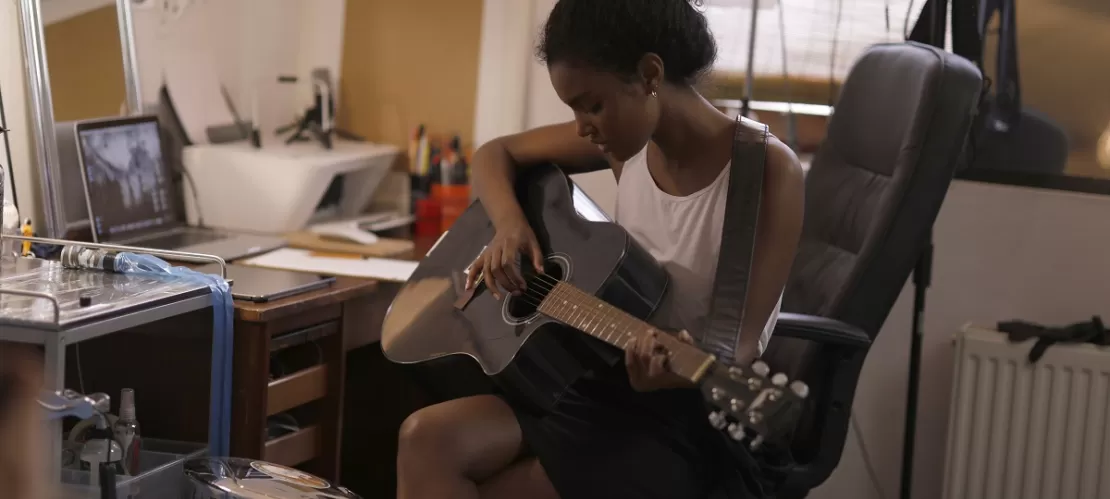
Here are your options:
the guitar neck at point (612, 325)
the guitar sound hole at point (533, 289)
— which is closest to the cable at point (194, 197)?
the guitar sound hole at point (533, 289)

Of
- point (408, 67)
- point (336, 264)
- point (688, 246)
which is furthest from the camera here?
point (408, 67)

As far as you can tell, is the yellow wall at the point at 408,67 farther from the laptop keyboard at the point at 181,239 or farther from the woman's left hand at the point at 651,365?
the woman's left hand at the point at 651,365

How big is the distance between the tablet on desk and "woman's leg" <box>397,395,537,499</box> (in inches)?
16.3

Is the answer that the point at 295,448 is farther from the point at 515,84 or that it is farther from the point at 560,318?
the point at 515,84

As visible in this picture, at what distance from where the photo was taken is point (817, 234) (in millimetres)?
1884

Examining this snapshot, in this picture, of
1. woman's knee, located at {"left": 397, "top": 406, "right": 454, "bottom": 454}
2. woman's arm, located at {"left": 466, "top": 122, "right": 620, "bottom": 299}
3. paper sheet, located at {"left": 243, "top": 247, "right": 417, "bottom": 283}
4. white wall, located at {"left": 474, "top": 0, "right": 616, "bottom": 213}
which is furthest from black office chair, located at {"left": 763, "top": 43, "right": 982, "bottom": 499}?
white wall, located at {"left": 474, "top": 0, "right": 616, "bottom": 213}

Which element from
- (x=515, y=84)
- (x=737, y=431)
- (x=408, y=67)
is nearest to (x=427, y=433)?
(x=737, y=431)

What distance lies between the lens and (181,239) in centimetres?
220

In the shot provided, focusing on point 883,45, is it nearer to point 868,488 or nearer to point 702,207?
point 702,207

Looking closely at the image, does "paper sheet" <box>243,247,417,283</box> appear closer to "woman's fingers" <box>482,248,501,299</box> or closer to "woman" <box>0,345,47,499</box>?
"woman's fingers" <box>482,248,501,299</box>

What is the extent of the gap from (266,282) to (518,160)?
46 centimetres

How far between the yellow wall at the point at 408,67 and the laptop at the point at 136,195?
54 centimetres

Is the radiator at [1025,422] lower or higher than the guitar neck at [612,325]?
lower

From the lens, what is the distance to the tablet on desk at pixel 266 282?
5.86 ft
